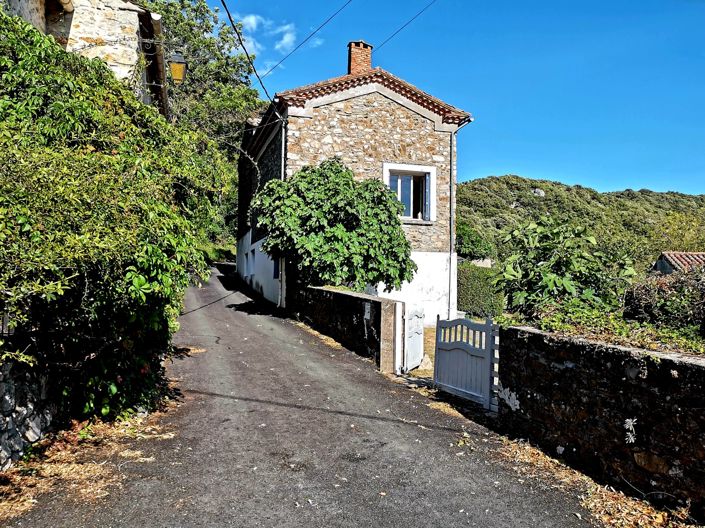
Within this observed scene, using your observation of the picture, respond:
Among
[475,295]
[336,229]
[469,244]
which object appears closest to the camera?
[336,229]

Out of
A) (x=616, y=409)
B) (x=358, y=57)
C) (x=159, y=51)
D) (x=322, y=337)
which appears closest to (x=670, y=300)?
(x=616, y=409)

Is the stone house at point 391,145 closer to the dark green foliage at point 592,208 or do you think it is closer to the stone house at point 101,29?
the stone house at point 101,29

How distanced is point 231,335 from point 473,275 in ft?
46.3

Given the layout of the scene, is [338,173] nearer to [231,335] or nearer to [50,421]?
[231,335]

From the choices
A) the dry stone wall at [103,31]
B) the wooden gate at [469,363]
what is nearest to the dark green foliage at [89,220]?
the dry stone wall at [103,31]

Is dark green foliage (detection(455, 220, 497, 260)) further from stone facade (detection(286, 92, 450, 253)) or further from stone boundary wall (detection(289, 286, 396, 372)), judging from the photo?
stone boundary wall (detection(289, 286, 396, 372))

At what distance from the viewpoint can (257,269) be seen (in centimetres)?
2244

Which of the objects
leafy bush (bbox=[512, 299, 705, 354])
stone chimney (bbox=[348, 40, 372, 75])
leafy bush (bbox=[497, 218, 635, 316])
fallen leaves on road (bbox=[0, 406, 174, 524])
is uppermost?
stone chimney (bbox=[348, 40, 372, 75])

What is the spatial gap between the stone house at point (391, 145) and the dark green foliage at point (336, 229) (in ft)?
6.82

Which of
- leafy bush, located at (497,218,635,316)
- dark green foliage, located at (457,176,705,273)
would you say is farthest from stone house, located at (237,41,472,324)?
dark green foliage, located at (457,176,705,273)

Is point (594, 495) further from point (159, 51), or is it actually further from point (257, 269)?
point (257, 269)

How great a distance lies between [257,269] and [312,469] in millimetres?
17951

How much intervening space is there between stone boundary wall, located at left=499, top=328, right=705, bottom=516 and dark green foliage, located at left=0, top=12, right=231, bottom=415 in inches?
155

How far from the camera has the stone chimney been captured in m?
19.1
